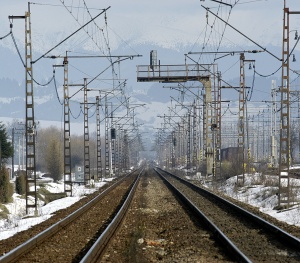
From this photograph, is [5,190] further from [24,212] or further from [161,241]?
[161,241]

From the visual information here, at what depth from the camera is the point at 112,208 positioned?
26.9 meters

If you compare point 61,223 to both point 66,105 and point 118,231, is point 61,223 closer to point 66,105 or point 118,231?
point 118,231

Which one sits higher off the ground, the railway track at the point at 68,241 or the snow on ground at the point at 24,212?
the railway track at the point at 68,241

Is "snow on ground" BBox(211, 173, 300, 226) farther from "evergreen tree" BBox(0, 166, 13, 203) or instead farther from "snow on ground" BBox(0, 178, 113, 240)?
"evergreen tree" BBox(0, 166, 13, 203)

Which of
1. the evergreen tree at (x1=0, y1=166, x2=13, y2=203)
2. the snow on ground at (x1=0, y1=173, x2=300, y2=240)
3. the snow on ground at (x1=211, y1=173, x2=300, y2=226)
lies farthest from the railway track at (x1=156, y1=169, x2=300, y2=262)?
the evergreen tree at (x1=0, y1=166, x2=13, y2=203)

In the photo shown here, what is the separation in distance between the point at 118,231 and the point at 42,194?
35754 millimetres

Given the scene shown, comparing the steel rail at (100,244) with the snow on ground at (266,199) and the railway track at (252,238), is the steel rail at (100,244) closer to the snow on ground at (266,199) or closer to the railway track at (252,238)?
the railway track at (252,238)

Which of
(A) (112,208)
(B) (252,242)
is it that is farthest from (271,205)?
(B) (252,242)

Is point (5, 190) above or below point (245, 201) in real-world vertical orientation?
below

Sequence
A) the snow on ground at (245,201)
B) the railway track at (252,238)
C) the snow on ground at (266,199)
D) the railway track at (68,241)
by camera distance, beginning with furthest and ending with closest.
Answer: the snow on ground at (266,199)
the snow on ground at (245,201)
the railway track at (68,241)
the railway track at (252,238)

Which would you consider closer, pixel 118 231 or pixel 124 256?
pixel 124 256

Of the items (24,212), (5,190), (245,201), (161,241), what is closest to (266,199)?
(245,201)

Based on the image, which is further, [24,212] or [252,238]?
[24,212]

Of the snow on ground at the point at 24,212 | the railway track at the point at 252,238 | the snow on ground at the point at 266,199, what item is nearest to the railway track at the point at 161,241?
the railway track at the point at 252,238
